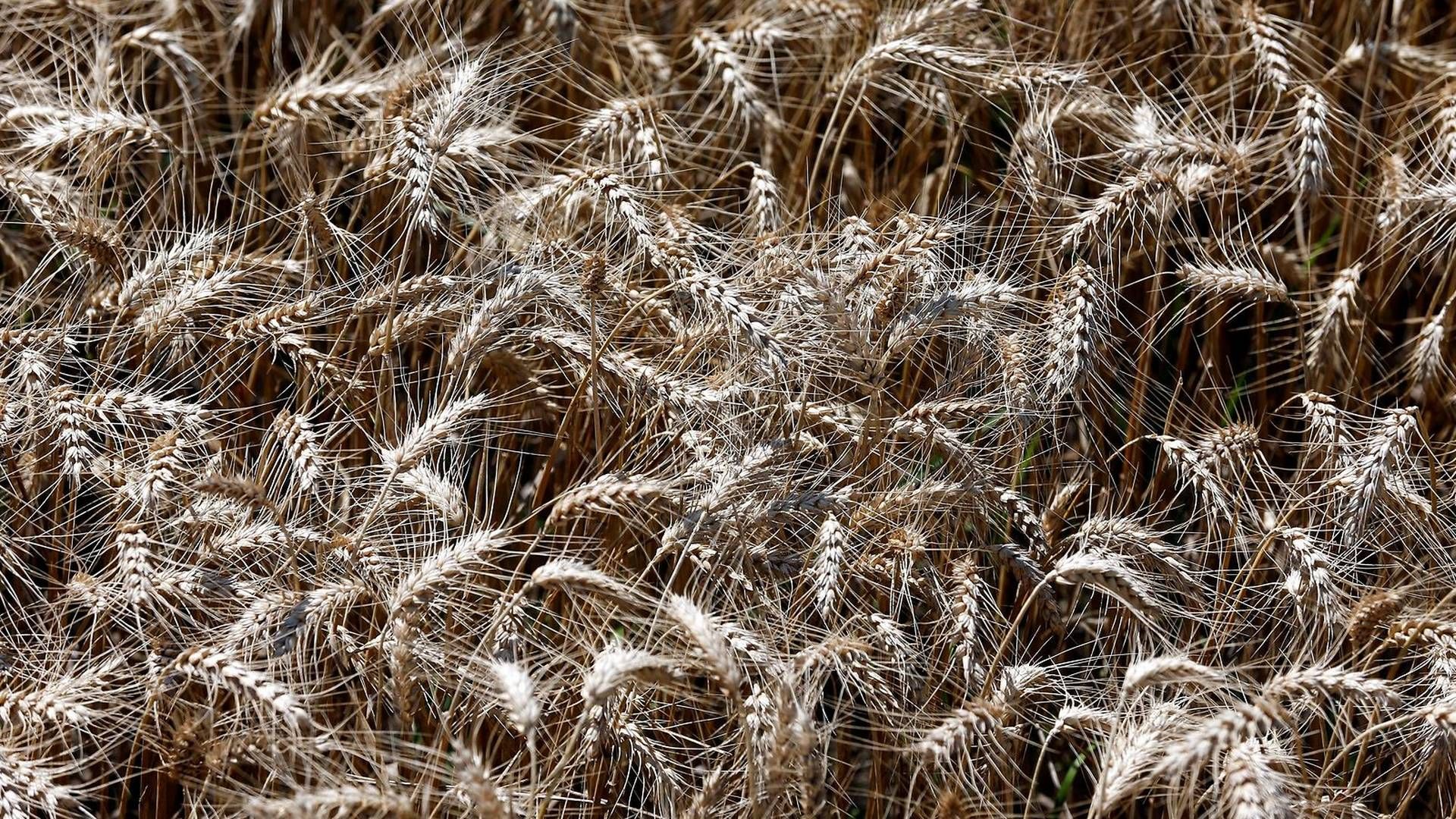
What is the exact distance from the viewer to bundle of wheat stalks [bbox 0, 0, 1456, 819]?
5.87ft

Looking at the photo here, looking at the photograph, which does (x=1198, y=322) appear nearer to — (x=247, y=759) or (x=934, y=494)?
(x=934, y=494)

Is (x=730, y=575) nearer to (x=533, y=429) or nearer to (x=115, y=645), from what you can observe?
(x=533, y=429)

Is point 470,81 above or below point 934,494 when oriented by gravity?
above

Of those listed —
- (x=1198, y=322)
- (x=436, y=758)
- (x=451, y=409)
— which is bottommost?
(x=436, y=758)

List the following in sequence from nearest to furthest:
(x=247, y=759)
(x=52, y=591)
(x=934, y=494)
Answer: (x=247, y=759) → (x=934, y=494) → (x=52, y=591)

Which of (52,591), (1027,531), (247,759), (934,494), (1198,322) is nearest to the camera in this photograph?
(247,759)

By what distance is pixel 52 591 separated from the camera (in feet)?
7.20

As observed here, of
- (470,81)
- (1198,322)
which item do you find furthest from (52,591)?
(1198,322)

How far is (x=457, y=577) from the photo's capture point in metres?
1.87

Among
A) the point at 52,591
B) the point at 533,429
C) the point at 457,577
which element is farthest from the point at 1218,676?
the point at 52,591

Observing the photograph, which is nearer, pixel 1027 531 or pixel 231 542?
pixel 231 542

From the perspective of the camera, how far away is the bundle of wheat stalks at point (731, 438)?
1.79 metres

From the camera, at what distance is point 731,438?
6.27 ft

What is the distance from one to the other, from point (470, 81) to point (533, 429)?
69 centimetres
